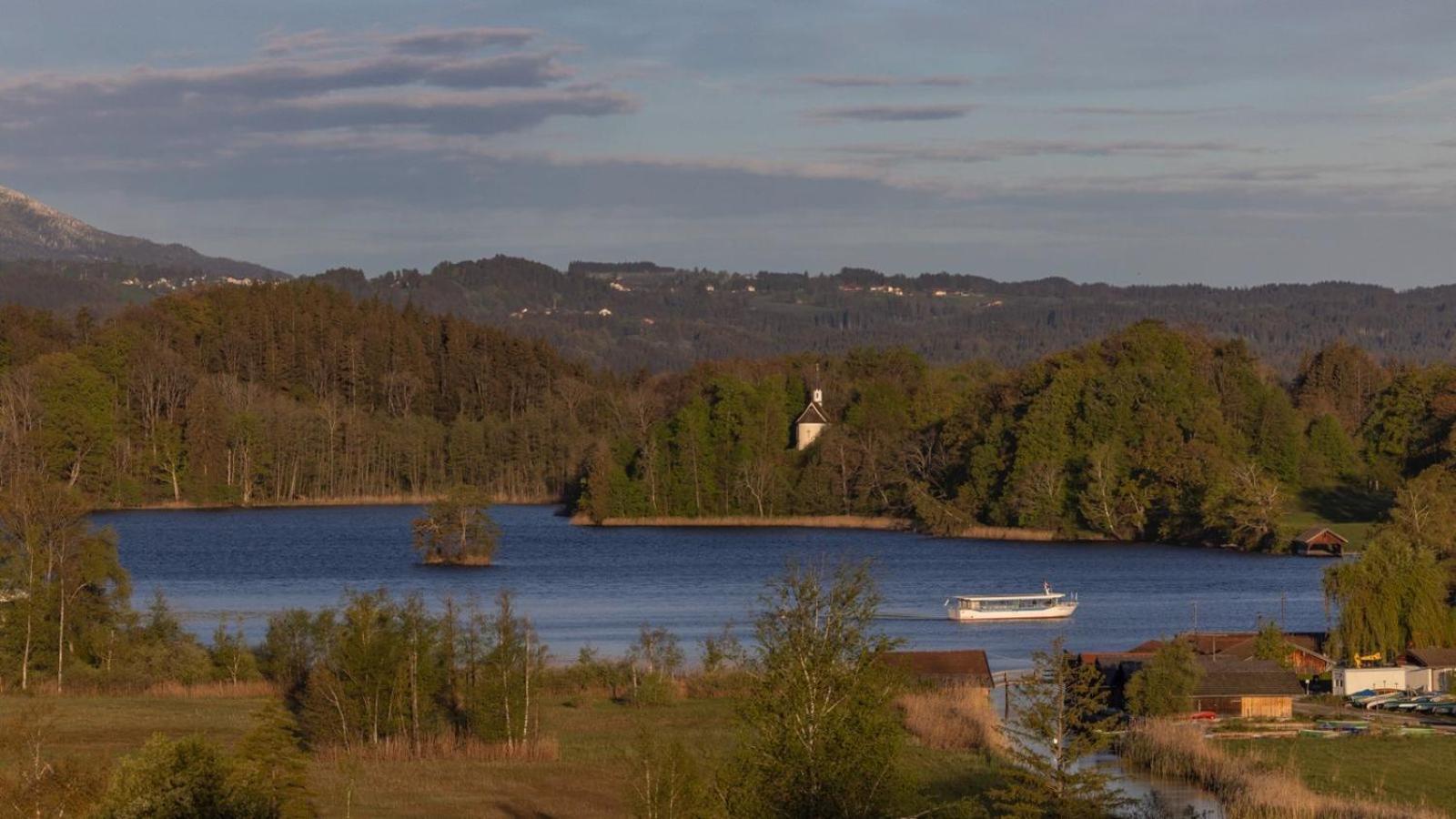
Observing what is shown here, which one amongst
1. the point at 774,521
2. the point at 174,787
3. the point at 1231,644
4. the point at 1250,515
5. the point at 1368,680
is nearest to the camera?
the point at 174,787

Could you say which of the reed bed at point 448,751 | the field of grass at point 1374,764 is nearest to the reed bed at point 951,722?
the field of grass at point 1374,764

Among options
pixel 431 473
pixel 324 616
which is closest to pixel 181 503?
pixel 431 473

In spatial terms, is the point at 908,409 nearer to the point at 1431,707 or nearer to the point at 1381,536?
the point at 1381,536

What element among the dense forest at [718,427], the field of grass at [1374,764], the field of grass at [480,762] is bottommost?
the field of grass at [1374,764]

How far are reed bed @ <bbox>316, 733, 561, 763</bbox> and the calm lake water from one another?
1379cm

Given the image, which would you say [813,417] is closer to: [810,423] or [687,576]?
[810,423]

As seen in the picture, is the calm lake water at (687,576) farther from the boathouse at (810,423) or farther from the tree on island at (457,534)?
the boathouse at (810,423)

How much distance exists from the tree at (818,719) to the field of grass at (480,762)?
5033 millimetres

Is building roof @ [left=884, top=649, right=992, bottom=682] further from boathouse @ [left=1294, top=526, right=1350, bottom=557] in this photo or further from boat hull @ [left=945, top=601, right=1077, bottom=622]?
boathouse @ [left=1294, top=526, right=1350, bottom=557]

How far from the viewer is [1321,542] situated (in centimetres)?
8906

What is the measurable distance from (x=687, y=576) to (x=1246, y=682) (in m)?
37.3

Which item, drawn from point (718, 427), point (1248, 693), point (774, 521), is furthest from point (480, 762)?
point (718, 427)

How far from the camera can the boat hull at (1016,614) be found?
6131 cm

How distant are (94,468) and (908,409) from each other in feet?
174
